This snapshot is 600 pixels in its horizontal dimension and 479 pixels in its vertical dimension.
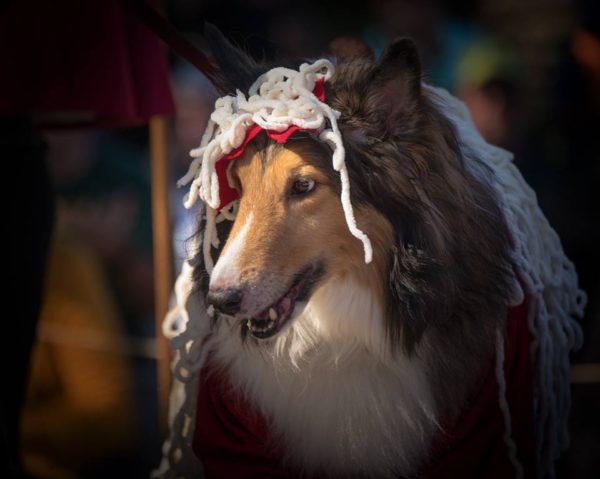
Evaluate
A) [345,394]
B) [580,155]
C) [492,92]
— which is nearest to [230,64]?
[345,394]

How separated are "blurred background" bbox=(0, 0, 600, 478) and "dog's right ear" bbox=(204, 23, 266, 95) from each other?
0.98 feet

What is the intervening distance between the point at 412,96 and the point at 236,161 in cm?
39

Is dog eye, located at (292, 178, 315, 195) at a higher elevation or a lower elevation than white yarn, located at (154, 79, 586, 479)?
higher

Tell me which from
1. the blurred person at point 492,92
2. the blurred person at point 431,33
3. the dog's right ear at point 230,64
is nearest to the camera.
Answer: the dog's right ear at point 230,64

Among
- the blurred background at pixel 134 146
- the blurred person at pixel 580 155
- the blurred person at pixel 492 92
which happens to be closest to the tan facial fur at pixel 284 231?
the blurred background at pixel 134 146

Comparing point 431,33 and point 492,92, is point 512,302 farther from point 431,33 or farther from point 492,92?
point 431,33

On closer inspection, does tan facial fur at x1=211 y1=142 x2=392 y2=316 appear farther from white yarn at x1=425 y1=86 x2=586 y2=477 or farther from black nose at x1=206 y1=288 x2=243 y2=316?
white yarn at x1=425 y1=86 x2=586 y2=477

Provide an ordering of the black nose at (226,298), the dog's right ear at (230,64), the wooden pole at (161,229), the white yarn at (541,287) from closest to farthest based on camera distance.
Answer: the black nose at (226,298)
the dog's right ear at (230,64)
the white yarn at (541,287)
the wooden pole at (161,229)

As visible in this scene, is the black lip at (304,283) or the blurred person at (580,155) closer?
the black lip at (304,283)

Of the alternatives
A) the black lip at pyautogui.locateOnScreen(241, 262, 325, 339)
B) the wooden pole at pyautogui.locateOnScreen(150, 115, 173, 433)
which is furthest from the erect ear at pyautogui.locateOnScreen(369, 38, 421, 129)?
the wooden pole at pyautogui.locateOnScreen(150, 115, 173, 433)

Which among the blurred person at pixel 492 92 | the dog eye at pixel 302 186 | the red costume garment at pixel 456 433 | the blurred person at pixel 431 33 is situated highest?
the blurred person at pixel 431 33

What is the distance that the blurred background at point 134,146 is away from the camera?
2.10 meters

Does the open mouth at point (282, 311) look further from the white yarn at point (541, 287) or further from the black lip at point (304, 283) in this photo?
the white yarn at point (541, 287)

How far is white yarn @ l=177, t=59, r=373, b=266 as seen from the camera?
1.51 metres
